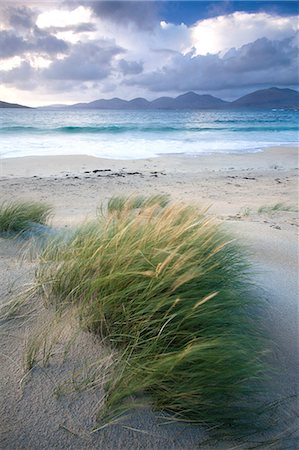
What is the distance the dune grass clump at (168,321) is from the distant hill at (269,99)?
378 ft

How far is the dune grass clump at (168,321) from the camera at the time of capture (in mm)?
1519

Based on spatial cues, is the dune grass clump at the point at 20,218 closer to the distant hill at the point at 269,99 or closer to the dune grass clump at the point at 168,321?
the dune grass clump at the point at 168,321

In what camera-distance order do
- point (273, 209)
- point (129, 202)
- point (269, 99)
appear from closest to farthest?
point (129, 202) → point (273, 209) → point (269, 99)

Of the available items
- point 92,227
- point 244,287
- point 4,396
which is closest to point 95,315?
point 4,396

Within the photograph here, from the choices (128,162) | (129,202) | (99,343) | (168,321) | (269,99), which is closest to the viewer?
(168,321)

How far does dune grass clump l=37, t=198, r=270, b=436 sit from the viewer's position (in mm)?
1519

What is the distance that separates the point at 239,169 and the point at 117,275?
37.0 feet

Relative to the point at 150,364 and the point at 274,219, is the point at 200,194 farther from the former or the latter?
the point at 150,364

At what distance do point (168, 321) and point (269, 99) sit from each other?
133m

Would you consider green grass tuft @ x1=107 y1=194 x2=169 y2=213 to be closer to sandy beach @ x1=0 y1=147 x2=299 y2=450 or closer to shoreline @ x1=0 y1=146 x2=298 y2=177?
sandy beach @ x1=0 y1=147 x2=299 y2=450

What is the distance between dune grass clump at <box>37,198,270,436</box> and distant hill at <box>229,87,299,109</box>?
115 meters

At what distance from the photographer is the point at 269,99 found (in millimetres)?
121750

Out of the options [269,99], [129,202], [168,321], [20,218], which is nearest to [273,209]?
[129,202]

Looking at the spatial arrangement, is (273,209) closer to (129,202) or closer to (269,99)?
(129,202)
